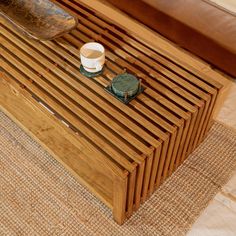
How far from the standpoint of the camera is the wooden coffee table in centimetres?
115

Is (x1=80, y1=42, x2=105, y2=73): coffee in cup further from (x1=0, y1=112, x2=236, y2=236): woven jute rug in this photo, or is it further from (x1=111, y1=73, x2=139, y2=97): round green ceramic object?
(x1=0, y1=112, x2=236, y2=236): woven jute rug

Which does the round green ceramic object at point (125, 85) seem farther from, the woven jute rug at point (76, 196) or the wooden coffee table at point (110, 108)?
the woven jute rug at point (76, 196)

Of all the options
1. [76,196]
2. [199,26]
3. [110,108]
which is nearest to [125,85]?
[110,108]

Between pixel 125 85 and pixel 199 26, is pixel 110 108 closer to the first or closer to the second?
pixel 125 85

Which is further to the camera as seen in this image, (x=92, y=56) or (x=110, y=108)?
(x=92, y=56)

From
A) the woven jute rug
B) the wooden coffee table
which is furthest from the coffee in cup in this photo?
the woven jute rug

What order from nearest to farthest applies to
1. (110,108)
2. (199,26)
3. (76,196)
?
(110,108), (76,196), (199,26)

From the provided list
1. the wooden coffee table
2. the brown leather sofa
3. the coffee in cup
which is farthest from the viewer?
the brown leather sofa

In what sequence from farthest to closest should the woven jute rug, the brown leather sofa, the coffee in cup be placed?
the brown leather sofa → the woven jute rug → the coffee in cup

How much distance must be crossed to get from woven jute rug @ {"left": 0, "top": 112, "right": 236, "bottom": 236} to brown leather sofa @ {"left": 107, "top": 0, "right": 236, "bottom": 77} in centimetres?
42

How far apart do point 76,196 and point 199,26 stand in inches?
37.9

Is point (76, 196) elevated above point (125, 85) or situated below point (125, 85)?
below

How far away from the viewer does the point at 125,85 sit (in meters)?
1.24

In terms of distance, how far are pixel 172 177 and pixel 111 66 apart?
0.55 m
